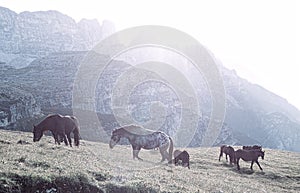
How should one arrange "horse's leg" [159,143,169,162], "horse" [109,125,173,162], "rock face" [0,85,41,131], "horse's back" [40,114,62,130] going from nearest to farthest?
1. "horse's back" [40,114,62,130]
2. "horse" [109,125,173,162]
3. "horse's leg" [159,143,169,162]
4. "rock face" [0,85,41,131]

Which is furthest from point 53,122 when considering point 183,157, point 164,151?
point 183,157

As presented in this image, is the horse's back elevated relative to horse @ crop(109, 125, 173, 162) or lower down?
elevated

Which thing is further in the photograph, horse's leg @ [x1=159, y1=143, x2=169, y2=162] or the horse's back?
horse's leg @ [x1=159, y1=143, x2=169, y2=162]

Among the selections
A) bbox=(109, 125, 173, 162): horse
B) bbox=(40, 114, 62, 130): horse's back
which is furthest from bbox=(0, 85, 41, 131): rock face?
bbox=(109, 125, 173, 162): horse

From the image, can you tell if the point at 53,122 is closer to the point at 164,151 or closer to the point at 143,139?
the point at 143,139

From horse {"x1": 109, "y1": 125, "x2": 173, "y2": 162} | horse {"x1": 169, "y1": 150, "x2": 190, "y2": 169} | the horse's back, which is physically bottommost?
horse {"x1": 169, "y1": 150, "x2": 190, "y2": 169}

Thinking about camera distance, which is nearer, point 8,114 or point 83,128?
point 8,114

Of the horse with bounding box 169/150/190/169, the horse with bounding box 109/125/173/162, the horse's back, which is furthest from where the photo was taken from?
the horse with bounding box 169/150/190/169

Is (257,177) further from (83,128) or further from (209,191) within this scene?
(83,128)

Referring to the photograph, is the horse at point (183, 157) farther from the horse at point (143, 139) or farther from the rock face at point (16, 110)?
the rock face at point (16, 110)

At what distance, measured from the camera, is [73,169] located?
14859mm

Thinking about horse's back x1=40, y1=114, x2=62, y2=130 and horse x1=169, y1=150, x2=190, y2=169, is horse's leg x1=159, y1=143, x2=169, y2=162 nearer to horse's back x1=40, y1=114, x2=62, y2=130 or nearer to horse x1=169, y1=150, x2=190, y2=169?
horse x1=169, y1=150, x2=190, y2=169

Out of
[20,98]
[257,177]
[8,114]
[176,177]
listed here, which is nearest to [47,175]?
[176,177]

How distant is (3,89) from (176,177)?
175877mm
